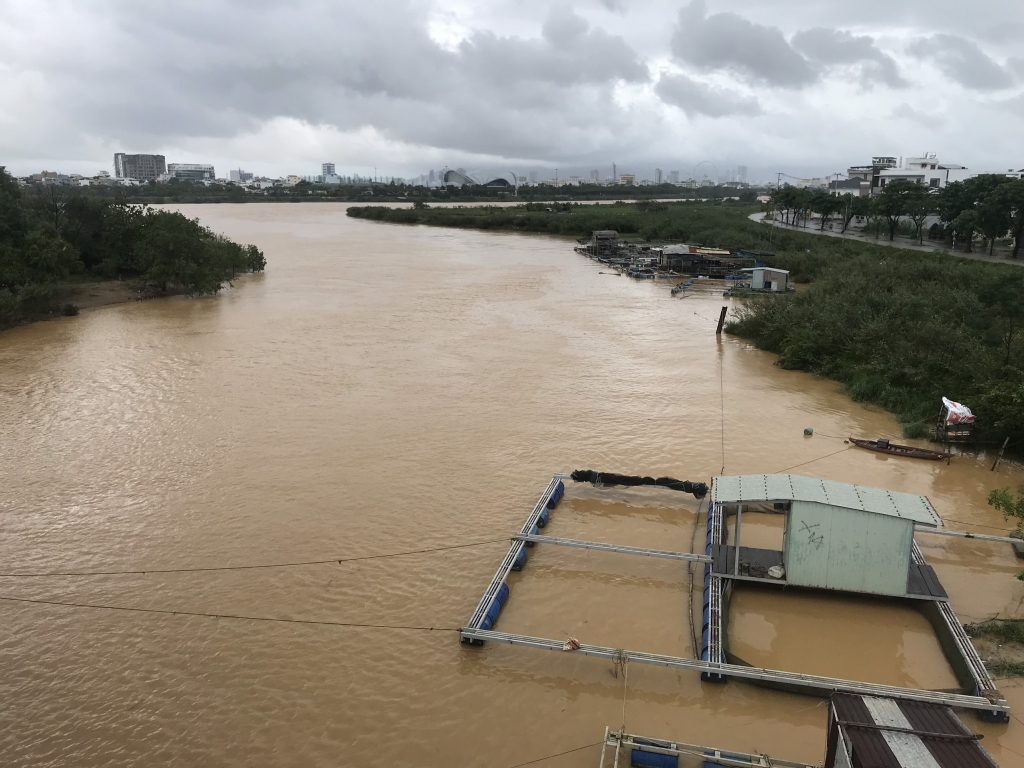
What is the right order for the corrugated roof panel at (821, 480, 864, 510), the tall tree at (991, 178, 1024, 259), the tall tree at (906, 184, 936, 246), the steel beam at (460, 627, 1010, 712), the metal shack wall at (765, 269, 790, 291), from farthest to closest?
the tall tree at (906, 184, 936, 246) < the metal shack wall at (765, 269, 790, 291) < the tall tree at (991, 178, 1024, 259) < the corrugated roof panel at (821, 480, 864, 510) < the steel beam at (460, 627, 1010, 712)

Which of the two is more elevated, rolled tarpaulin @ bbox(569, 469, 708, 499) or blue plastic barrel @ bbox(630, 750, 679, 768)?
rolled tarpaulin @ bbox(569, 469, 708, 499)

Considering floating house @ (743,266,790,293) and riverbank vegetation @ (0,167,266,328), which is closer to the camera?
riverbank vegetation @ (0,167,266,328)

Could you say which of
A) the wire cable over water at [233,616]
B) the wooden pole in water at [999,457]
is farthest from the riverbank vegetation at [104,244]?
the wooden pole in water at [999,457]

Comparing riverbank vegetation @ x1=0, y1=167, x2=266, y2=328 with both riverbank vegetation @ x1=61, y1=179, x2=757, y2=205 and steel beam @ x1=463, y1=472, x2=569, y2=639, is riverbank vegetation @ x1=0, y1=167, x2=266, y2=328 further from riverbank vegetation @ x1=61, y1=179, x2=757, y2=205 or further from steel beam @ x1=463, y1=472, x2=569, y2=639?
riverbank vegetation @ x1=61, y1=179, x2=757, y2=205

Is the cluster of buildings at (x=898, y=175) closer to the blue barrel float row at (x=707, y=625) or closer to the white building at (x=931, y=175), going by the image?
the white building at (x=931, y=175)

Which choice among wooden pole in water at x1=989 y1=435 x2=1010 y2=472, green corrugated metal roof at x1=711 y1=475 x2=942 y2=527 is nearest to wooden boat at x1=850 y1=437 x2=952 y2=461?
wooden pole in water at x1=989 y1=435 x2=1010 y2=472

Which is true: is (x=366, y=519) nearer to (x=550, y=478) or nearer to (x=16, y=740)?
(x=550, y=478)

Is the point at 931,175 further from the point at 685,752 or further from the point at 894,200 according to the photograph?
the point at 685,752
